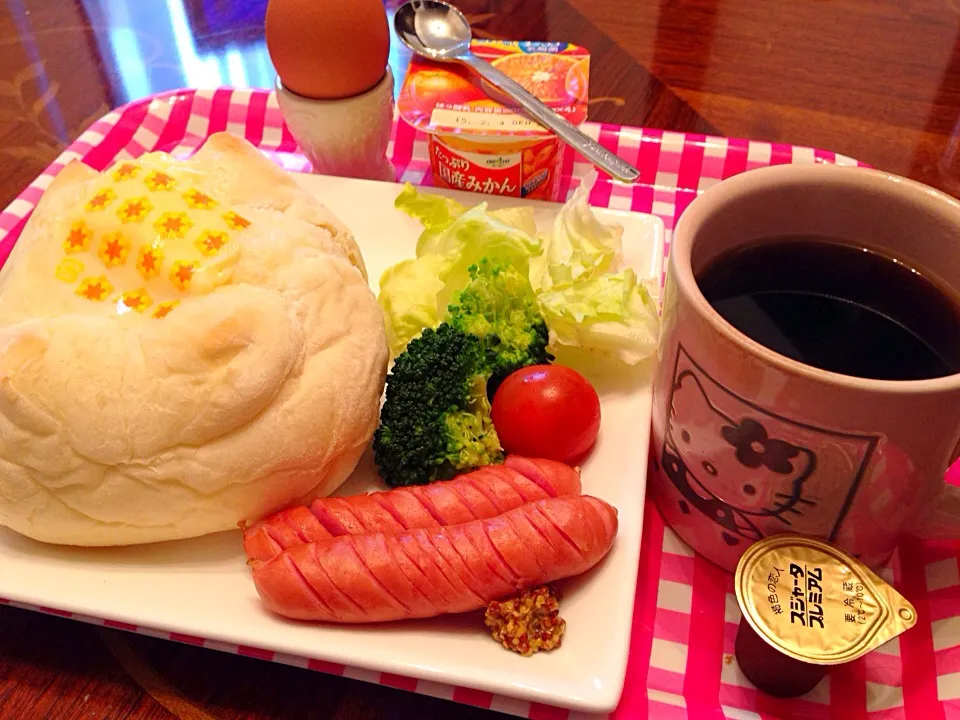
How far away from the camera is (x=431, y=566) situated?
1112 mm

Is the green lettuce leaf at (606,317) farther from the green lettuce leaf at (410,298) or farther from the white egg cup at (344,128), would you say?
the white egg cup at (344,128)

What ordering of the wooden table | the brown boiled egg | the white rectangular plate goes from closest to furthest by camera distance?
1. the white rectangular plate
2. the brown boiled egg
3. the wooden table

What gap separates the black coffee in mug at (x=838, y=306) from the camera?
1091 millimetres

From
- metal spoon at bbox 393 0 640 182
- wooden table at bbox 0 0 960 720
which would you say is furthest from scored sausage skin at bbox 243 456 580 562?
wooden table at bbox 0 0 960 720

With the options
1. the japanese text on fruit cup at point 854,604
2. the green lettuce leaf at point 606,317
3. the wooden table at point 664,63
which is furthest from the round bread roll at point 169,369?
the wooden table at point 664,63

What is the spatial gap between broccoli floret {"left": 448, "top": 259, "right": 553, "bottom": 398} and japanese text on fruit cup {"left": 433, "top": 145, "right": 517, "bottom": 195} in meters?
0.43

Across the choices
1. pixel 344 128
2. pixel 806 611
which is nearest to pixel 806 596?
pixel 806 611

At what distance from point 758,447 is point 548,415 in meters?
0.37

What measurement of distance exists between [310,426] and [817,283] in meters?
0.81

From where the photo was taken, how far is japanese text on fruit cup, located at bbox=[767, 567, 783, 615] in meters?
1.04

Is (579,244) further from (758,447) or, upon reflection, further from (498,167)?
(758,447)

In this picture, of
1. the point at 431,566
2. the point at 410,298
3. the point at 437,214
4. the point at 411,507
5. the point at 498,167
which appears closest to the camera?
the point at 431,566

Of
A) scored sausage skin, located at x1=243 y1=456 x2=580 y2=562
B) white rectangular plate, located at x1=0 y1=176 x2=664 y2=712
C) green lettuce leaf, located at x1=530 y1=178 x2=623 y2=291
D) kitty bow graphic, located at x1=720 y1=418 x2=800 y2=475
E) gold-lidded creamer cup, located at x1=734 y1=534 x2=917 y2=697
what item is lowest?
white rectangular plate, located at x1=0 y1=176 x2=664 y2=712

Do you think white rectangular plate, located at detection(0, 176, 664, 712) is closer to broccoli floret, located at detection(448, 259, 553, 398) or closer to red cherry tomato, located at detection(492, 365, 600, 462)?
red cherry tomato, located at detection(492, 365, 600, 462)
